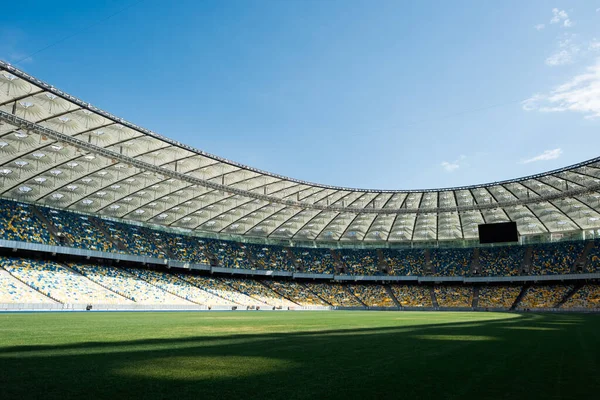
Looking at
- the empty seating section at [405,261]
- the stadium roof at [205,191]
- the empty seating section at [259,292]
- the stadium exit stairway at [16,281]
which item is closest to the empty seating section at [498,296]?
the stadium roof at [205,191]

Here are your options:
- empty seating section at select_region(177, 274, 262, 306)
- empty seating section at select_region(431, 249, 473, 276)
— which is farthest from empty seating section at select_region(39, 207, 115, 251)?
empty seating section at select_region(431, 249, 473, 276)

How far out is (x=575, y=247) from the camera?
68312 mm

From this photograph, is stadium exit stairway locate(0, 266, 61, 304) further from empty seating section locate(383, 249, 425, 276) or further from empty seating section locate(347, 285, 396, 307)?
empty seating section locate(383, 249, 425, 276)

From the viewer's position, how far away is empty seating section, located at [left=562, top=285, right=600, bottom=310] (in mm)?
56919

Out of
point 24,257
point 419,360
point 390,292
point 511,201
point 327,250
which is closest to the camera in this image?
point 419,360

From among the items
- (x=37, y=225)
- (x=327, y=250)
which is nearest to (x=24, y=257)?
(x=37, y=225)

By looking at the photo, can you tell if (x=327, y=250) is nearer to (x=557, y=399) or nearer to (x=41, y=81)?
(x=41, y=81)

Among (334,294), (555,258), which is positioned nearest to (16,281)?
(334,294)

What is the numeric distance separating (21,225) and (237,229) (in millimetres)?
31624

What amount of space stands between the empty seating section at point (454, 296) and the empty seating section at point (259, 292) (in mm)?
23070

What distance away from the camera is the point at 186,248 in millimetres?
67375

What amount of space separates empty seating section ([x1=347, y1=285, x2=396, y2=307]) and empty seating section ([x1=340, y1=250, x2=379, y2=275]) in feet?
7.80

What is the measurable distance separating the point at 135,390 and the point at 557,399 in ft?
17.6

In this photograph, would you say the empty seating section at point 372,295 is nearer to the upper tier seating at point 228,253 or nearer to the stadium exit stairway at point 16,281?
the upper tier seating at point 228,253
